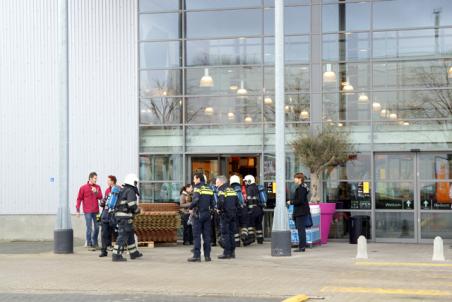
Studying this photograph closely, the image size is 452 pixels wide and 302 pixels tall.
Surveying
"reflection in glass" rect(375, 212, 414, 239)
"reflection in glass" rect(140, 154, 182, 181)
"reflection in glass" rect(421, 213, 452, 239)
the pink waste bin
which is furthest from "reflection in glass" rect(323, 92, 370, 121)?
"reflection in glass" rect(140, 154, 182, 181)

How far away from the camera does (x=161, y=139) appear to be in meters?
24.3

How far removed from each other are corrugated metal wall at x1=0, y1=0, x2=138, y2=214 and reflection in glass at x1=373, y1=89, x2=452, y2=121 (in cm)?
745

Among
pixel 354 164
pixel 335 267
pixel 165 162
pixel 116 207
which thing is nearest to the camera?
pixel 335 267

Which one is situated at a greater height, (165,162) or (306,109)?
(306,109)

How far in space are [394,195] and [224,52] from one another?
21.6 ft

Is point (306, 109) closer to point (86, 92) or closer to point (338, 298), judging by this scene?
point (86, 92)

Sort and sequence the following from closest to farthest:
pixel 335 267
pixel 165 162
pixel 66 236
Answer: pixel 335 267
pixel 66 236
pixel 165 162

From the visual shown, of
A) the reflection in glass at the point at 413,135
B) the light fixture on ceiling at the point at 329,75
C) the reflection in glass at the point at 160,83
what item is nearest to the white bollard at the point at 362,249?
the reflection in glass at the point at 413,135

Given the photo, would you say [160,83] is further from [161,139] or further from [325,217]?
[325,217]

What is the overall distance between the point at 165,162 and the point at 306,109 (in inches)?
181

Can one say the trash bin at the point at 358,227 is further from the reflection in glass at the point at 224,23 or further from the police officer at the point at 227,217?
the reflection in glass at the point at 224,23

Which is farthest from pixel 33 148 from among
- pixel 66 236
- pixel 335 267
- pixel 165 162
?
pixel 335 267

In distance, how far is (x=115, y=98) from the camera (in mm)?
24469

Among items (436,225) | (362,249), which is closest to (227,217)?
(362,249)
